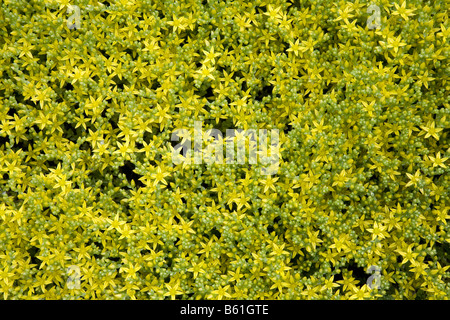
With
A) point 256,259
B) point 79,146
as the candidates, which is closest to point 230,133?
point 256,259

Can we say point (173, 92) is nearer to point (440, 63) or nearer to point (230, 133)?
point (230, 133)

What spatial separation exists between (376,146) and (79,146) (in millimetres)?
1725

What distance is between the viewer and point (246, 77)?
7.67 feet

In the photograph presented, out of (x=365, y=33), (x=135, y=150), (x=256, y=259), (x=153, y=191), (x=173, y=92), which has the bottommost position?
(x=256, y=259)

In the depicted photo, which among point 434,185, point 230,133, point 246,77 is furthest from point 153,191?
point 434,185

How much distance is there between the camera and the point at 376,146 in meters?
2.23

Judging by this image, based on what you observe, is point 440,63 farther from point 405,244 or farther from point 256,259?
point 256,259

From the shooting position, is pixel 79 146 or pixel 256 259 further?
pixel 79 146

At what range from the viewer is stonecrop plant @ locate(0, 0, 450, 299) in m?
2.21

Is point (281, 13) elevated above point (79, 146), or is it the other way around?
point (281, 13)

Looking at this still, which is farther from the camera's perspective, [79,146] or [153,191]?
[79,146]

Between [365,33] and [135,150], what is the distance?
146cm

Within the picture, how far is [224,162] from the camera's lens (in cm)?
225

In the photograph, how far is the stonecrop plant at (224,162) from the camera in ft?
7.24
